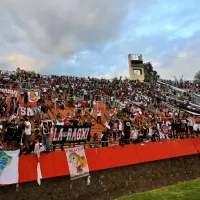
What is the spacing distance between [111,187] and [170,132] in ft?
22.5

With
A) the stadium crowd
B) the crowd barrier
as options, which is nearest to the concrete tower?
the stadium crowd

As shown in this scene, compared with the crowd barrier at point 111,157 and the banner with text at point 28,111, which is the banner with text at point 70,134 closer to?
the crowd barrier at point 111,157

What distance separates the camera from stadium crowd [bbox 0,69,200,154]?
1191cm

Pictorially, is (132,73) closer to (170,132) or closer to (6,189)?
(170,132)

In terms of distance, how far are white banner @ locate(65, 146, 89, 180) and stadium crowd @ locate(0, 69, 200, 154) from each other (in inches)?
32.8

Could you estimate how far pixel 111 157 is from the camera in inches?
504

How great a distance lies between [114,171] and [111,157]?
68 cm

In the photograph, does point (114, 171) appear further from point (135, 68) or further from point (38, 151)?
point (135, 68)

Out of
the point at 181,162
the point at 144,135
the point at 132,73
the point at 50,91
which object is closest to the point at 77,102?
the point at 50,91

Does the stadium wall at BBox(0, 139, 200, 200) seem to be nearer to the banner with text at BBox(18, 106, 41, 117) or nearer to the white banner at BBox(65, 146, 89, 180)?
the white banner at BBox(65, 146, 89, 180)

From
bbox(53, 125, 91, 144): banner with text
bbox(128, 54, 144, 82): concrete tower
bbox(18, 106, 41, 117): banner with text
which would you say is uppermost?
bbox(128, 54, 144, 82): concrete tower

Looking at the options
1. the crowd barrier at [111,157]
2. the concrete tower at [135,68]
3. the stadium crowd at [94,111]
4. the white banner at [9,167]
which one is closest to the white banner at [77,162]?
Result: the crowd barrier at [111,157]

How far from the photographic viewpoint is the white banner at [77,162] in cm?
1110

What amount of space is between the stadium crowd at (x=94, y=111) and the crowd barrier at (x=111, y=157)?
55 cm
